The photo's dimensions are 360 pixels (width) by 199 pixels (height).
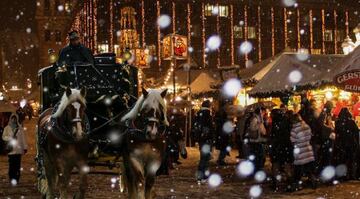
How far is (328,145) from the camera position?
13898 mm

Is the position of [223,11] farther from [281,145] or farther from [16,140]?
[281,145]

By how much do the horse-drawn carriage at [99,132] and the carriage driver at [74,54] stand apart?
23 centimetres

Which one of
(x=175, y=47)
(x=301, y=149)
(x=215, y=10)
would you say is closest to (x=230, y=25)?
(x=215, y=10)

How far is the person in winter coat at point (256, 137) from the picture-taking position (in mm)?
14430

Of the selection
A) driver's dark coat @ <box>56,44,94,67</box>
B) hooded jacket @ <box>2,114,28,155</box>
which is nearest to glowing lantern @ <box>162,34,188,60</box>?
hooded jacket @ <box>2,114,28,155</box>

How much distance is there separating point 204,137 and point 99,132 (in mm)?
5711

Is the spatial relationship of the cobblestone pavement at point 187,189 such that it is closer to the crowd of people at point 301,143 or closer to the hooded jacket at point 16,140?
the crowd of people at point 301,143

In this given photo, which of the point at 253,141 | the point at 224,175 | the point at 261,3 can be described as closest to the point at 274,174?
the point at 253,141

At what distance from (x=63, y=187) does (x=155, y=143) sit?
5.40ft

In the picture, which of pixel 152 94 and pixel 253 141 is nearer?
pixel 152 94

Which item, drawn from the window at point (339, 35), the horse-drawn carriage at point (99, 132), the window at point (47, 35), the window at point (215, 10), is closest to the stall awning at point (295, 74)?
the horse-drawn carriage at point (99, 132)

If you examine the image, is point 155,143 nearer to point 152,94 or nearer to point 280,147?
point 152,94

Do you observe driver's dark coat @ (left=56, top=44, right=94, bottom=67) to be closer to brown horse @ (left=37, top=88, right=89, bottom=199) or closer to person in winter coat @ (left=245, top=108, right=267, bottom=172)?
brown horse @ (left=37, top=88, right=89, bottom=199)

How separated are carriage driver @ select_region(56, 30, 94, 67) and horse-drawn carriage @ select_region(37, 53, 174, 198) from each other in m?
0.23
